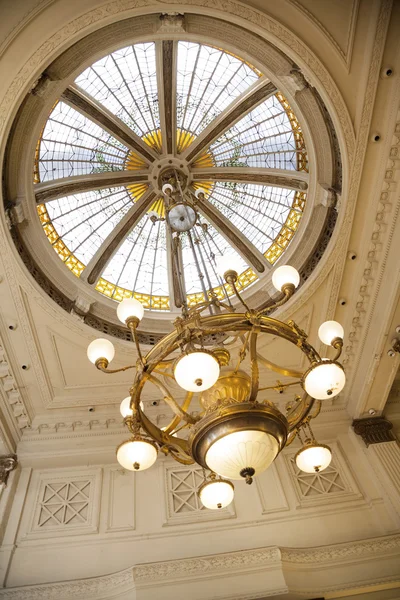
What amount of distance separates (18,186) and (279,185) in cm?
452

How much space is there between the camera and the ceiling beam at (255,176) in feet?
25.7

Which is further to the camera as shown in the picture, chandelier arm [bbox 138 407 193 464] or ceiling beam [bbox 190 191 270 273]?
ceiling beam [bbox 190 191 270 273]

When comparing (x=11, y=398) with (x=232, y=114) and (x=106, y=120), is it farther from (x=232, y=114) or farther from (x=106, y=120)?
(x=232, y=114)

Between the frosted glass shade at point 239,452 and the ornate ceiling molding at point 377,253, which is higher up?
the ornate ceiling molding at point 377,253

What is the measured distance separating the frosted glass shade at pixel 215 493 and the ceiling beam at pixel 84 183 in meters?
5.33

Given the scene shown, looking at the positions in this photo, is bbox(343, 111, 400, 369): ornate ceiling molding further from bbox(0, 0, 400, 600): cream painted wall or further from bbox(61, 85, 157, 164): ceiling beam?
bbox(61, 85, 157, 164): ceiling beam

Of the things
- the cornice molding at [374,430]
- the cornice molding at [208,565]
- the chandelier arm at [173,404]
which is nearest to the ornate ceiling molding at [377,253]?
the cornice molding at [374,430]

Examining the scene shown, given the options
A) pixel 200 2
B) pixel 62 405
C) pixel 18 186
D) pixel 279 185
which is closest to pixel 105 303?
pixel 62 405

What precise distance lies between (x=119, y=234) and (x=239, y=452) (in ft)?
20.0

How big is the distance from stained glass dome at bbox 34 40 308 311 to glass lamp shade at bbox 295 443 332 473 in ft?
11.3

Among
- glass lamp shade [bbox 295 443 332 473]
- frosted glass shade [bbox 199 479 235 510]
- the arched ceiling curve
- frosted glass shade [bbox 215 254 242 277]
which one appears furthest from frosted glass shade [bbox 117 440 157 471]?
the arched ceiling curve

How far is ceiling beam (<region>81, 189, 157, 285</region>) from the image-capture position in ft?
27.3

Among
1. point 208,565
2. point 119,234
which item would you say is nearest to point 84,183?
point 119,234

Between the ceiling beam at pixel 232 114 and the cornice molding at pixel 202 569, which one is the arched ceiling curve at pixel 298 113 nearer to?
the ceiling beam at pixel 232 114
